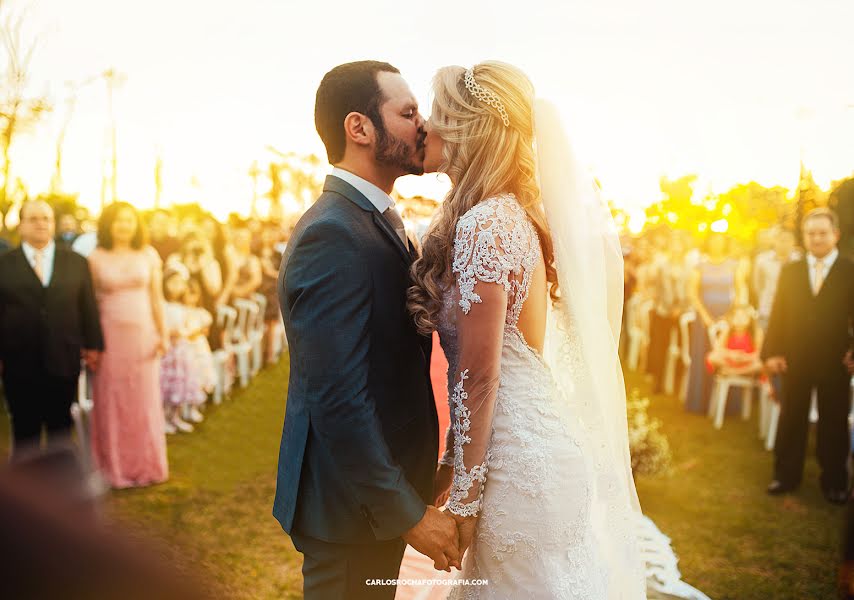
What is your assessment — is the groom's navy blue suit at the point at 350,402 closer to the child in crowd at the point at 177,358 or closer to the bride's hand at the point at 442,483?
the bride's hand at the point at 442,483

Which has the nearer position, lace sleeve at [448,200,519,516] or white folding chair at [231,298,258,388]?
lace sleeve at [448,200,519,516]

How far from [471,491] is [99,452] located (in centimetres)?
470

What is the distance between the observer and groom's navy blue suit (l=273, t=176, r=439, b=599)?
1976 mm

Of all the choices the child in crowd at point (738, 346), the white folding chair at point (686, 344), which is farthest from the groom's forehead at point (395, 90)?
the white folding chair at point (686, 344)

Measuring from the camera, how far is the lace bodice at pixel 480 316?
2035 millimetres

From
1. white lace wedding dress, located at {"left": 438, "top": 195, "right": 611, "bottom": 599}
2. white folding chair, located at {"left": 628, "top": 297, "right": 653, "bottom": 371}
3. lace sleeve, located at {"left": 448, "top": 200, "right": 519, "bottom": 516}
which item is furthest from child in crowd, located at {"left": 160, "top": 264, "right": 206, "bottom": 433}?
white folding chair, located at {"left": 628, "top": 297, "right": 653, "bottom": 371}

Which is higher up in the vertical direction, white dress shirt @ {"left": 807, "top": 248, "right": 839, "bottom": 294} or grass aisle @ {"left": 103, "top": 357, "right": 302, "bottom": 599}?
white dress shirt @ {"left": 807, "top": 248, "right": 839, "bottom": 294}

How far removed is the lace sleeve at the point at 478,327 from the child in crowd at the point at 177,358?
6331 mm

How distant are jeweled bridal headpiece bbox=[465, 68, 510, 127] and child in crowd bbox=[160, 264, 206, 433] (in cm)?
639

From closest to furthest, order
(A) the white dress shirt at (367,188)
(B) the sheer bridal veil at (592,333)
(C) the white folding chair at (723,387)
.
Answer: (A) the white dress shirt at (367,188) < (B) the sheer bridal veil at (592,333) < (C) the white folding chair at (723,387)

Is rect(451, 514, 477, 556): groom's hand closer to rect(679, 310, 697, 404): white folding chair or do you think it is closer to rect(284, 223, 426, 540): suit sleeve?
rect(284, 223, 426, 540): suit sleeve

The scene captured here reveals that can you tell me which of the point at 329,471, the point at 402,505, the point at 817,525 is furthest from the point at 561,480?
the point at 817,525

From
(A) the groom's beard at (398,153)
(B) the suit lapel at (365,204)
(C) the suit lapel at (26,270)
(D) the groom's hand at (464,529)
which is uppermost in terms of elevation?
(A) the groom's beard at (398,153)

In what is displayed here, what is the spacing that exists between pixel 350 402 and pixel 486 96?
1025 mm
